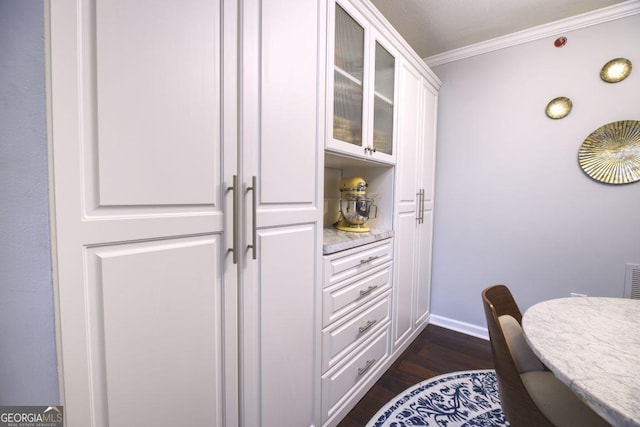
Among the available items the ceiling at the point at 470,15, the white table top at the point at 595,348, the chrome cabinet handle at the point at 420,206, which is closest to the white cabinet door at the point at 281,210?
the white table top at the point at 595,348

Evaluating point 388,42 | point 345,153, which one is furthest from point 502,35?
point 345,153

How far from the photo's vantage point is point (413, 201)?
2.19 meters

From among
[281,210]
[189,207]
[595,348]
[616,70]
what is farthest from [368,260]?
[616,70]

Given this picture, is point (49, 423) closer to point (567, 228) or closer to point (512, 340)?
point (512, 340)

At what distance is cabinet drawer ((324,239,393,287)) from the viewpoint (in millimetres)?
1371

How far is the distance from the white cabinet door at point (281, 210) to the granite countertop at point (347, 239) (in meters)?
0.11

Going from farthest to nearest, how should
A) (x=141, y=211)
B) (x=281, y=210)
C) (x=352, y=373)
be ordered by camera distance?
(x=352, y=373) → (x=281, y=210) → (x=141, y=211)

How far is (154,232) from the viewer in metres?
0.73

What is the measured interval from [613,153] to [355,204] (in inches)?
74.5

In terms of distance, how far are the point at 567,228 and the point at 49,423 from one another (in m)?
2.99

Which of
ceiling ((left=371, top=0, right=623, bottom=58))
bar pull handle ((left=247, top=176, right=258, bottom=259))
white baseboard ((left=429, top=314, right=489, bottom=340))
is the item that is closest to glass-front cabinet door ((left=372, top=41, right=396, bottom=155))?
ceiling ((left=371, top=0, right=623, bottom=58))

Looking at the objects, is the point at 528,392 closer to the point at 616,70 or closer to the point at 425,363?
the point at 425,363

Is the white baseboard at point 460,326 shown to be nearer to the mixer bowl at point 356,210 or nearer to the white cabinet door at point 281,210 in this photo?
the mixer bowl at point 356,210

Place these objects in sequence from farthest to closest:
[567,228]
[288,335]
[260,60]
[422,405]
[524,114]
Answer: [524,114] < [567,228] < [422,405] < [288,335] < [260,60]
